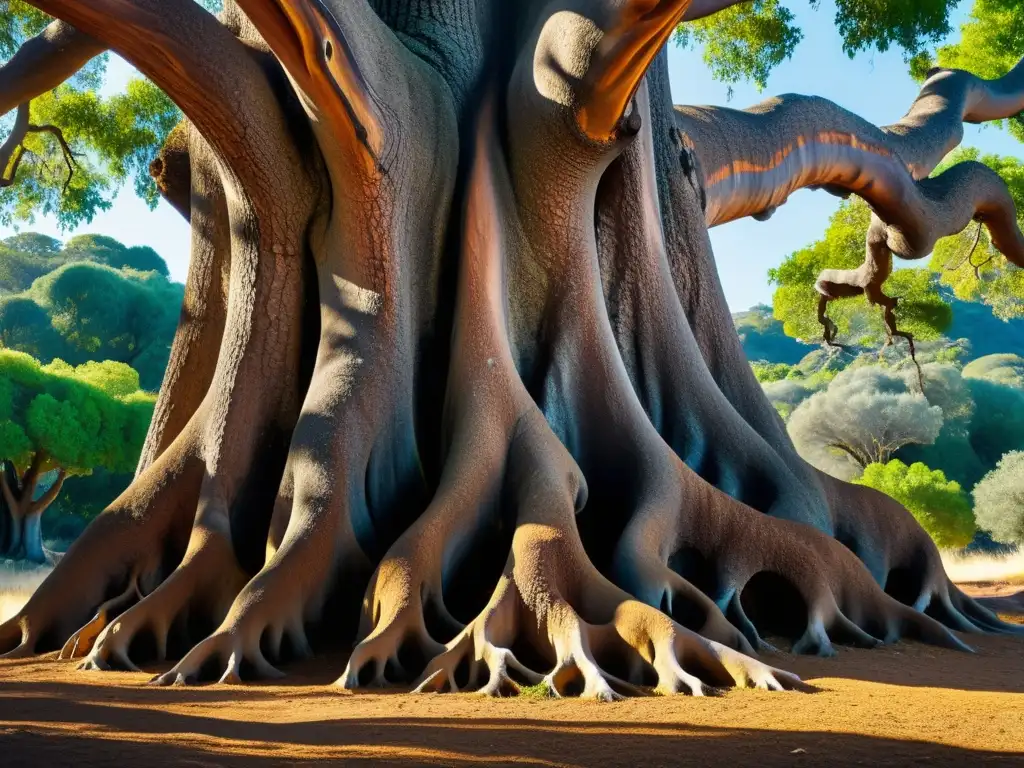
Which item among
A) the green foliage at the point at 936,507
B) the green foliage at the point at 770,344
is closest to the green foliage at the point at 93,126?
the green foliage at the point at 936,507

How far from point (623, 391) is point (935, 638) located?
8.11ft

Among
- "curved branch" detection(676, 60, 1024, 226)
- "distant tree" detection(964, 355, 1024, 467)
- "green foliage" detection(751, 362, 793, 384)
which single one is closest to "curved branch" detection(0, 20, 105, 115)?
"curved branch" detection(676, 60, 1024, 226)

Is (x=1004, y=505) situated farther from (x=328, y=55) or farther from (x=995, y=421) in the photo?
(x=328, y=55)

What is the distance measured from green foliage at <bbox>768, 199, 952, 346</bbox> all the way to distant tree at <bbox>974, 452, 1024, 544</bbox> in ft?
15.7

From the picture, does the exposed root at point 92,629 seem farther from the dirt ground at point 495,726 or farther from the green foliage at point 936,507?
the green foliage at point 936,507

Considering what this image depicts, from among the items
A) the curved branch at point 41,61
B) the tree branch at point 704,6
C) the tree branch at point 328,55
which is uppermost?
the tree branch at point 704,6

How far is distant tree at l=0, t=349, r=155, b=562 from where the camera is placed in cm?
2305

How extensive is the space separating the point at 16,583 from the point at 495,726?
16.6 m

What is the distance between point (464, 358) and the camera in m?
6.39

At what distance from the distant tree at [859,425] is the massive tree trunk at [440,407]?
2084 cm

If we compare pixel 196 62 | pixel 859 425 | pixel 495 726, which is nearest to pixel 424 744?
pixel 495 726

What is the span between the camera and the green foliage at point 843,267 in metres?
16.5

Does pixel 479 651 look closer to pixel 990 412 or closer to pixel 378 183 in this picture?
pixel 378 183

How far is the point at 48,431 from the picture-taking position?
75.5 feet
